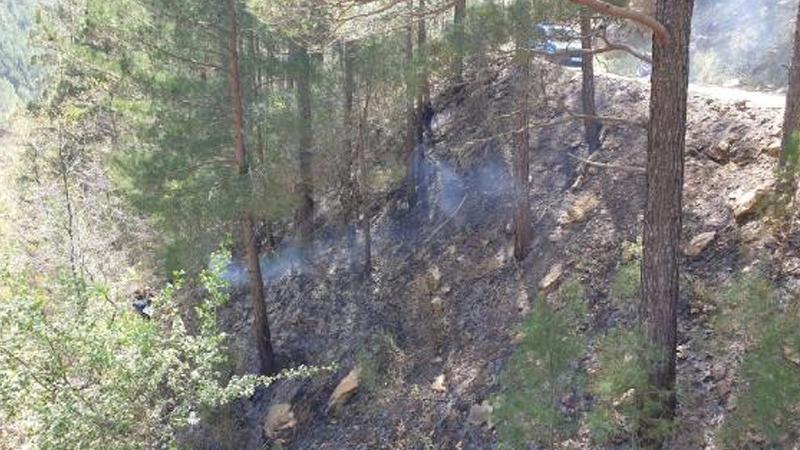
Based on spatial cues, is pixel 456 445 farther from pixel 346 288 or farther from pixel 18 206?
pixel 18 206

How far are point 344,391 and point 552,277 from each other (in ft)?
13.1

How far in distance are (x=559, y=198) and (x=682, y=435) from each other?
6029 mm

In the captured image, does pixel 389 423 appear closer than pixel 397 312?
Yes

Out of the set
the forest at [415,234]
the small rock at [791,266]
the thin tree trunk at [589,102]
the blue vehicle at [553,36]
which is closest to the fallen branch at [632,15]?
the forest at [415,234]

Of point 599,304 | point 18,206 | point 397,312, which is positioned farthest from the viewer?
point 18,206

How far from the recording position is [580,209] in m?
10.7

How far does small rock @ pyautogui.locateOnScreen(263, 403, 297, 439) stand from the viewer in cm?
1130

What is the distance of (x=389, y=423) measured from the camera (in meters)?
9.91

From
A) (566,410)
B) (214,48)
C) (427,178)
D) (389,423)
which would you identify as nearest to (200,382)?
(389,423)

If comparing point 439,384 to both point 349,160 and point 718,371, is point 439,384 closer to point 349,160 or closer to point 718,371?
point 718,371

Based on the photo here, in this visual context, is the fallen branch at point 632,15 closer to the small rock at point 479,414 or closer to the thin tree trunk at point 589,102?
the small rock at point 479,414

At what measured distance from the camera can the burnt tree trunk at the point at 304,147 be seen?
11.9 meters

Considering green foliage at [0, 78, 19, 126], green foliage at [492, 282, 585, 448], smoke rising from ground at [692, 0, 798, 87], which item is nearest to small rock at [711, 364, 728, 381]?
green foliage at [492, 282, 585, 448]

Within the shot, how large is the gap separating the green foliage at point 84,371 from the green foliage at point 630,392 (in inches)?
164
